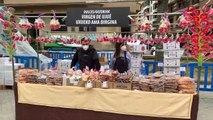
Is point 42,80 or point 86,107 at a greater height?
point 42,80

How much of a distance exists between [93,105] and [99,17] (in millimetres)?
1929

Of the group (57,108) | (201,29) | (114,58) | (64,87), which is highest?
(201,29)

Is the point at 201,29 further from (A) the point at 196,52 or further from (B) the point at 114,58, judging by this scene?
(B) the point at 114,58

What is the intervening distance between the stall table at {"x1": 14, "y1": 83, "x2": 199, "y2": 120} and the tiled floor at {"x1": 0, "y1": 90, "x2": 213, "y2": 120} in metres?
1.19

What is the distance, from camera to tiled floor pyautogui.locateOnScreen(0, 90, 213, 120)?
584cm

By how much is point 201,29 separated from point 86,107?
2181 millimetres

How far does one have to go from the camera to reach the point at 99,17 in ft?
18.0

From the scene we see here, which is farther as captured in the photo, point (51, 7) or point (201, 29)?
point (51, 7)

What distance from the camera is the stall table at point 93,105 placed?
398 centimetres

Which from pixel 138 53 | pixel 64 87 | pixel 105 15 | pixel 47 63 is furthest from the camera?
pixel 47 63

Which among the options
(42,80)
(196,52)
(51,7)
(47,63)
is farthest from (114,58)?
(51,7)

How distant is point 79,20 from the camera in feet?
18.4

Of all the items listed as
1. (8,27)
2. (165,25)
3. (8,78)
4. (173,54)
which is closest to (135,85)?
(165,25)

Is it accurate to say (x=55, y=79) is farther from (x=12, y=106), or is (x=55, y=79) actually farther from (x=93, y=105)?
(x=12, y=106)
